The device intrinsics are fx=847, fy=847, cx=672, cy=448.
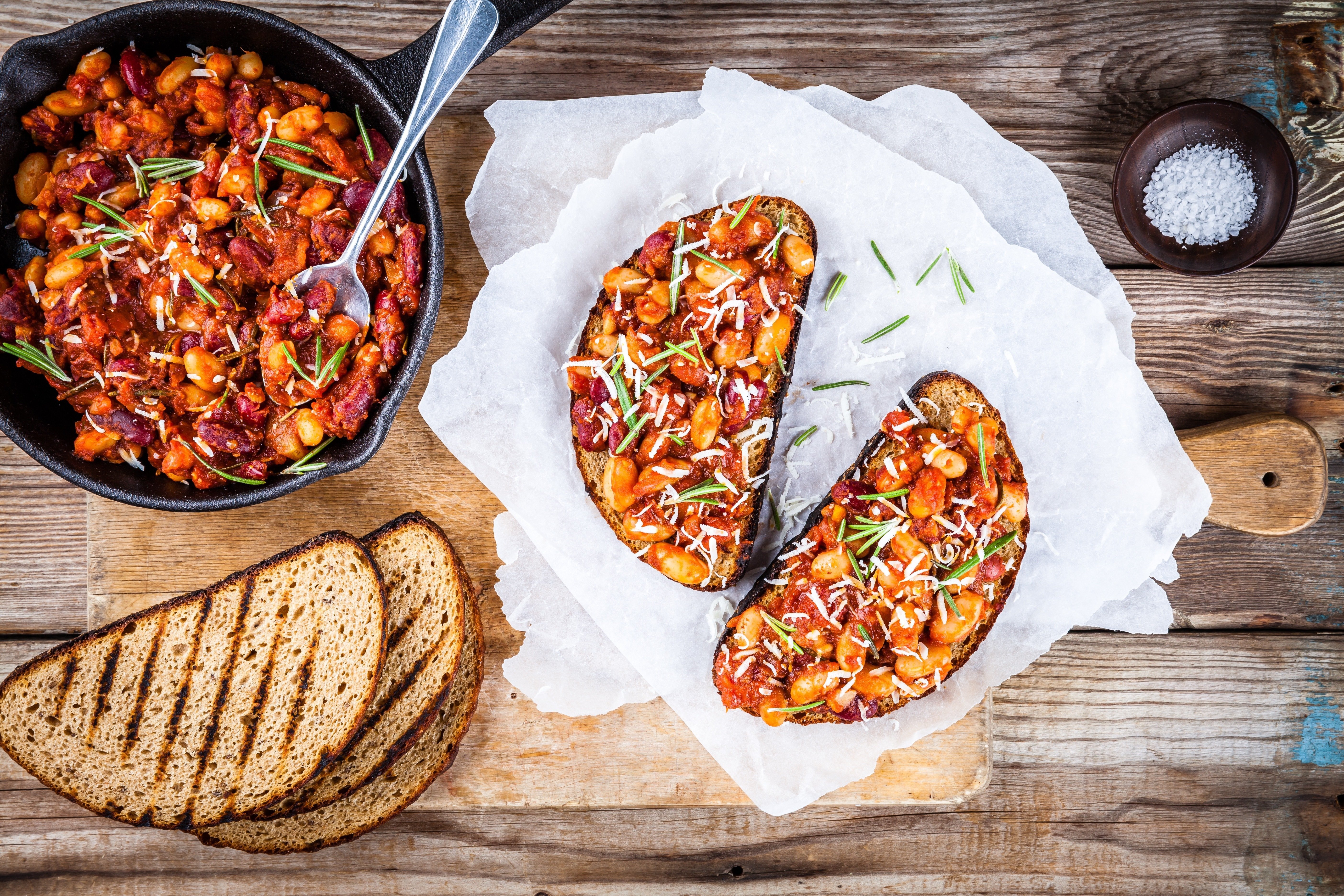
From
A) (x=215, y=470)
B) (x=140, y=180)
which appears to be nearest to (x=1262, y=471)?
(x=215, y=470)

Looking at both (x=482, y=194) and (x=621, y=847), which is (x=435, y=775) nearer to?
(x=621, y=847)

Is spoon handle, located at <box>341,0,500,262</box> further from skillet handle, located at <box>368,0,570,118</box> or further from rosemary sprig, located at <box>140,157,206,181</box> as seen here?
rosemary sprig, located at <box>140,157,206,181</box>

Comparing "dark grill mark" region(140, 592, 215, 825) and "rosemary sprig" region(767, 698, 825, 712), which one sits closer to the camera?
"rosemary sprig" region(767, 698, 825, 712)

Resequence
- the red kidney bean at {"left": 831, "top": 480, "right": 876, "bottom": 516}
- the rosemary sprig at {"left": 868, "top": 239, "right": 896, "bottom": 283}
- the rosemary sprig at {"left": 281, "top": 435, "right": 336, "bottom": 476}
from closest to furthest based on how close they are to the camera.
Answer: the rosemary sprig at {"left": 281, "top": 435, "right": 336, "bottom": 476}
the red kidney bean at {"left": 831, "top": 480, "right": 876, "bottom": 516}
the rosemary sprig at {"left": 868, "top": 239, "right": 896, "bottom": 283}

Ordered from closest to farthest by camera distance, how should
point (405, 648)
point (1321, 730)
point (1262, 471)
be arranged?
point (405, 648) → point (1262, 471) → point (1321, 730)

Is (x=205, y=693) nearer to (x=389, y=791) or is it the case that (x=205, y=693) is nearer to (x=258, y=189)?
(x=389, y=791)

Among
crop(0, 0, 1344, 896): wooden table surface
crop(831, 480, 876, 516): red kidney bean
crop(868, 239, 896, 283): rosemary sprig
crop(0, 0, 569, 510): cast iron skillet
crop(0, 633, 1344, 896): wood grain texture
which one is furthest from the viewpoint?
crop(0, 633, 1344, 896): wood grain texture

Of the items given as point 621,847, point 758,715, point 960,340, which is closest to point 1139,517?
point 960,340

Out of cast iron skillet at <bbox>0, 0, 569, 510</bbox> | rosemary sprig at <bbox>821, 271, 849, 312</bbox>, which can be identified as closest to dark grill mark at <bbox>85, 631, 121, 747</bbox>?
cast iron skillet at <bbox>0, 0, 569, 510</bbox>
